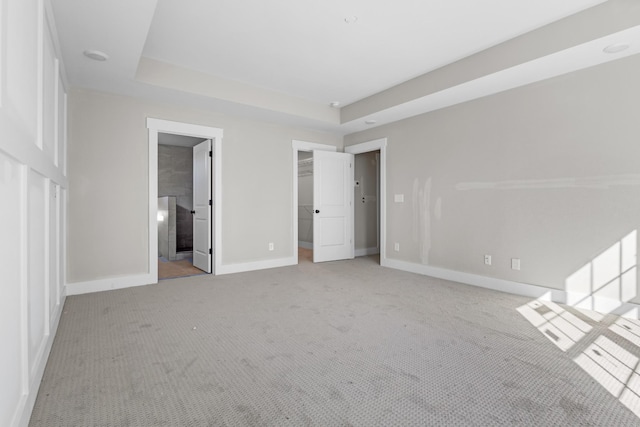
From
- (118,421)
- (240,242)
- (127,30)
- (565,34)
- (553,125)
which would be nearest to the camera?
(118,421)

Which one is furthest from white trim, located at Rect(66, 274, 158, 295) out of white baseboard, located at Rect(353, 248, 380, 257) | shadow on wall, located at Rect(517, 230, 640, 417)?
shadow on wall, located at Rect(517, 230, 640, 417)

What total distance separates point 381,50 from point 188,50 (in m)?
2.04

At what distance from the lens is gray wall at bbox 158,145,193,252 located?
6.74 meters

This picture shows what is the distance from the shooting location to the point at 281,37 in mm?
3072

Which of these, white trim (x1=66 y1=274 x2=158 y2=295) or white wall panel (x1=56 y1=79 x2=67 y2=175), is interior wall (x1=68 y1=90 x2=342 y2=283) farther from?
white wall panel (x1=56 y1=79 x2=67 y2=175)

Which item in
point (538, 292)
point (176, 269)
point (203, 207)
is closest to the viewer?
point (538, 292)

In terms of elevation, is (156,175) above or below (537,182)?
above

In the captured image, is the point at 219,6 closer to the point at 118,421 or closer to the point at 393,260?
the point at 118,421

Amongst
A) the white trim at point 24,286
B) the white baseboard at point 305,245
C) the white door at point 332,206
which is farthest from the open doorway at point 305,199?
the white trim at point 24,286

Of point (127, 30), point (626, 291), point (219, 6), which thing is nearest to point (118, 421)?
point (127, 30)

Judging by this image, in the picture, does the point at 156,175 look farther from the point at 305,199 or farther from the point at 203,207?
the point at 305,199

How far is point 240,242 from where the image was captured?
480 cm

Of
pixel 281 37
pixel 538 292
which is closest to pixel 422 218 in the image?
pixel 538 292

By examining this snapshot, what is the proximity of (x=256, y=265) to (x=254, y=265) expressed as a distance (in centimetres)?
3
